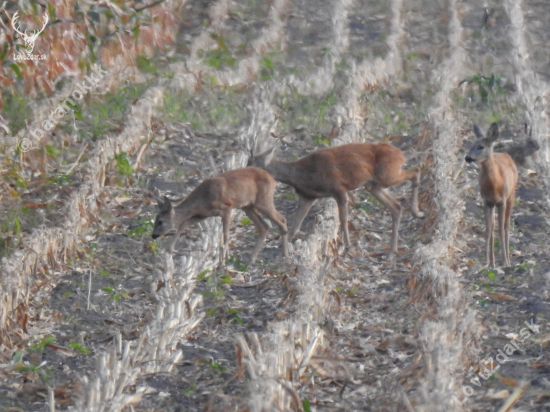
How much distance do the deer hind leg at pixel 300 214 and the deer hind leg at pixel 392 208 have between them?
634 millimetres

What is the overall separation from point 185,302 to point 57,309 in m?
1.12

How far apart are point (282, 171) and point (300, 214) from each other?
0.43 meters

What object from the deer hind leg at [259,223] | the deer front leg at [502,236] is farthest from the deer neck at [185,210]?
the deer front leg at [502,236]

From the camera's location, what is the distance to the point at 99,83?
45.0 ft

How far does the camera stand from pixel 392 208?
33.7 feet

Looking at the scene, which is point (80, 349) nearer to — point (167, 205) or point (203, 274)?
point (203, 274)

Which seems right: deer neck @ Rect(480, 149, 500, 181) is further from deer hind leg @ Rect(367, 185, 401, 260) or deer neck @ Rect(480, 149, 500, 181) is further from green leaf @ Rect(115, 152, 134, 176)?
green leaf @ Rect(115, 152, 134, 176)

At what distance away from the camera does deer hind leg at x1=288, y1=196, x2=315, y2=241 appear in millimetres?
10219

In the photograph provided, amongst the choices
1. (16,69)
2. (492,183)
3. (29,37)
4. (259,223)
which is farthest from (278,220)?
(29,37)

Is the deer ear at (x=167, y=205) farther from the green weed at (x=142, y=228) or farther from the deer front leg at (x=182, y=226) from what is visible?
the green weed at (x=142, y=228)

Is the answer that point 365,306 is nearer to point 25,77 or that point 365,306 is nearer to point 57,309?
point 57,309

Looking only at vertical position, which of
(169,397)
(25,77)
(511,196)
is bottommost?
(169,397)

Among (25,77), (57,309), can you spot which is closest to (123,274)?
(57,309)

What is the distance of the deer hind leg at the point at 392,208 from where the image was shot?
1012 centimetres
